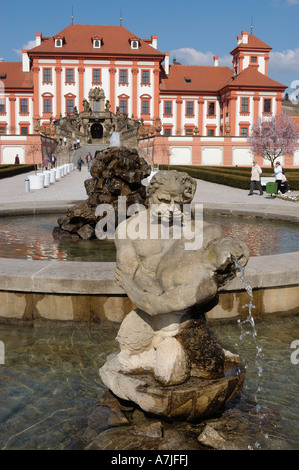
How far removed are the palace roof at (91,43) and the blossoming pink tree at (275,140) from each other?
57.6 ft

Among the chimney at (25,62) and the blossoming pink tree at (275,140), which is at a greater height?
the chimney at (25,62)

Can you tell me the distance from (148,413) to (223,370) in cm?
49

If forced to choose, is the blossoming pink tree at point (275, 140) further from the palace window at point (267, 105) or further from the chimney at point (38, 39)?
the chimney at point (38, 39)

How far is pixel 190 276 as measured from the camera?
2.45 metres

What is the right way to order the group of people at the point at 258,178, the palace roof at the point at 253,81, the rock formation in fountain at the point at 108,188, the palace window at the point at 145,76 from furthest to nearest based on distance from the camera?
the palace window at the point at 145,76 → the palace roof at the point at 253,81 → the group of people at the point at 258,178 → the rock formation in fountain at the point at 108,188

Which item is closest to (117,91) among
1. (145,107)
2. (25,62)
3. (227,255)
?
(145,107)

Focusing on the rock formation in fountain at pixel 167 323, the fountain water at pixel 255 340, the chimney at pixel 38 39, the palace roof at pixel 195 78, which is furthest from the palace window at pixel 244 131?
the rock formation in fountain at pixel 167 323

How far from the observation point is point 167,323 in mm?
2717

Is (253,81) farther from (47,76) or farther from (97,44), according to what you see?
(47,76)

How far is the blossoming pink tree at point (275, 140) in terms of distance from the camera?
4059 centimetres

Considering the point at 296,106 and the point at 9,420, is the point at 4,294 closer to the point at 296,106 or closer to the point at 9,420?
the point at 9,420

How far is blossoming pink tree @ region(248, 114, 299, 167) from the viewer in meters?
40.6

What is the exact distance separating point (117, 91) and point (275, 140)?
20822 millimetres
